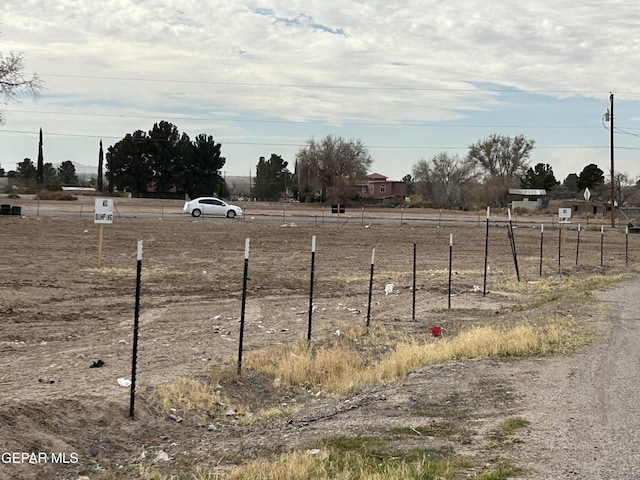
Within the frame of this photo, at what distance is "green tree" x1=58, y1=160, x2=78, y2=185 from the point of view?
148762 mm

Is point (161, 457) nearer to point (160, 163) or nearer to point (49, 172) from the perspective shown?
point (160, 163)

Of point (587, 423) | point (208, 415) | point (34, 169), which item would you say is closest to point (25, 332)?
point (208, 415)

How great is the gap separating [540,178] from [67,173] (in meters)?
90.2

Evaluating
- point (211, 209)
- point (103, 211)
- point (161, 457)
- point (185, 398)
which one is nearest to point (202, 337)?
point (185, 398)

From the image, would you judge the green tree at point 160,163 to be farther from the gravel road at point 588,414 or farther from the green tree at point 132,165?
the gravel road at point 588,414

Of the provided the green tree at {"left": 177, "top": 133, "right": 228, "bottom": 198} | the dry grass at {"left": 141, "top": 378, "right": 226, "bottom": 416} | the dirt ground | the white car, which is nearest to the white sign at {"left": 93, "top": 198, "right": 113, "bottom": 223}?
the dirt ground

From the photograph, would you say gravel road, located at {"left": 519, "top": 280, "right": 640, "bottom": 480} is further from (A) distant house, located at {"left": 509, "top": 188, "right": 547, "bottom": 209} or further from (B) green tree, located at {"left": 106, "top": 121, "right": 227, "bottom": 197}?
(A) distant house, located at {"left": 509, "top": 188, "right": 547, "bottom": 209}

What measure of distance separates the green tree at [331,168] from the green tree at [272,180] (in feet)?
74.6

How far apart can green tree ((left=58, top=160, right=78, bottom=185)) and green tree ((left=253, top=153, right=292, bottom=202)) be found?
37.1 meters

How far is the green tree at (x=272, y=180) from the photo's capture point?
133 meters

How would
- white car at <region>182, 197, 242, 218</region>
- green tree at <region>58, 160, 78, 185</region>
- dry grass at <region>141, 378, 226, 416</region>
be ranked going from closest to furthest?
dry grass at <region>141, 378, 226, 416</region>, white car at <region>182, 197, 242, 218</region>, green tree at <region>58, 160, 78, 185</region>

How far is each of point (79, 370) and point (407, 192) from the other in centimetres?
14722

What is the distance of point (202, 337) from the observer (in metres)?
13.1

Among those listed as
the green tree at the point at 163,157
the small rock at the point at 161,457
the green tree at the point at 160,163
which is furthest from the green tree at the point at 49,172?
the small rock at the point at 161,457
